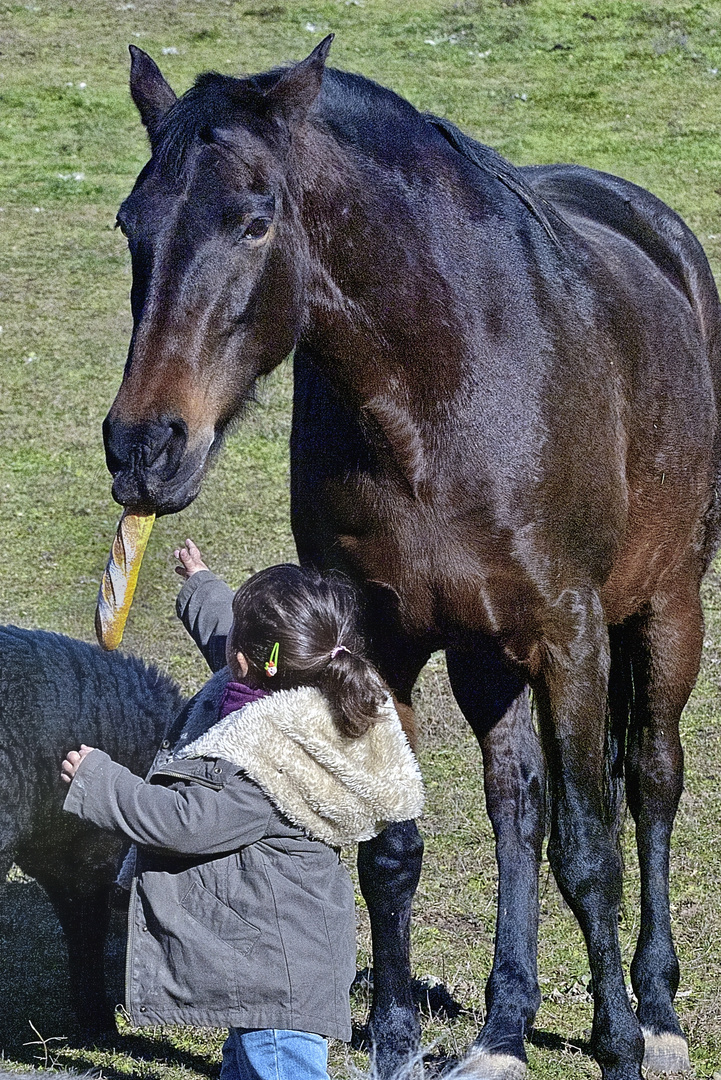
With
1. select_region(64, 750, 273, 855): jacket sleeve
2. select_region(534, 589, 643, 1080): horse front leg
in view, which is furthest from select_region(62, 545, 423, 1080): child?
select_region(534, 589, 643, 1080): horse front leg

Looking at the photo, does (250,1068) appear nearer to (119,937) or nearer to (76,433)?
(119,937)

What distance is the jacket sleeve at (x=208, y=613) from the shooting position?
140 inches

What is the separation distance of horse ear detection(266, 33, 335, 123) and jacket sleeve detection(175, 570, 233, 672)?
1346 mm

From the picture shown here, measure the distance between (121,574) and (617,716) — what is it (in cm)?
200

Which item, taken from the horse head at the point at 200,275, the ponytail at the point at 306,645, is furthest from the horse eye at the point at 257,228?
the ponytail at the point at 306,645

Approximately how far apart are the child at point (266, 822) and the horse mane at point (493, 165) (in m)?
1.15

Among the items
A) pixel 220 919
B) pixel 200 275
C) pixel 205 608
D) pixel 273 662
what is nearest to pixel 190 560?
pixel 205 608

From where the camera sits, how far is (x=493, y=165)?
131 inches

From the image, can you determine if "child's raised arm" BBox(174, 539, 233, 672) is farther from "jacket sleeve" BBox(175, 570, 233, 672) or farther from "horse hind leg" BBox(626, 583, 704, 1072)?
"horse hind leg" BBox(626, 583, 704, 1072)

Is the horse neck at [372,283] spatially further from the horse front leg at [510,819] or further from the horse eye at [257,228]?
the horse front leg at [510,819]

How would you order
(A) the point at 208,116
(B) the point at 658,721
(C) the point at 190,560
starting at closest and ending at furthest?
(A) the point at 208,116 < (C) the point at 190,560 < (B) the point at 658,721

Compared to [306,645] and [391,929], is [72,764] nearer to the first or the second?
[306,645]

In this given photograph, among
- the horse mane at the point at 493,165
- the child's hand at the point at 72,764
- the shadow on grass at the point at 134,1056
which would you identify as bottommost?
the shadow on grass at the point at 134,1056

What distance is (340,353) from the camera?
9.78 feet
